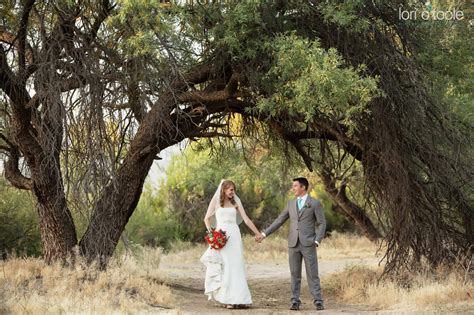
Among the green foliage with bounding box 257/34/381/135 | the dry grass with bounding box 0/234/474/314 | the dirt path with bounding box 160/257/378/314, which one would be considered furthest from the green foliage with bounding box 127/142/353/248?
the green foliage with bounding box 257/34/381/135

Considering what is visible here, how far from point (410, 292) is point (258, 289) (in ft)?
16.0

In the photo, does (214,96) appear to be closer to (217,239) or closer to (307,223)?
(217,239)

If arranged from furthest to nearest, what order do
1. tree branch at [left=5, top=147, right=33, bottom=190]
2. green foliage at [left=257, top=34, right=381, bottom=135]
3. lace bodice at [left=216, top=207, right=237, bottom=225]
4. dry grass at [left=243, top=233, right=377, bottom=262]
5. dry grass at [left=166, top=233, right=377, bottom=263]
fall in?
1. dry grass at [left=243, top=233, right=377, bottom=262]
2. dry grass at [left=166, top=233, right=377, bottom=263]
3. tree branch at [left=5, top=147, right=33, bottom=190]
4. lace bodice at [left=216, top=207, right=237, bottom=225]
5. green foliage at [left=257, top=34, right=381, bottom=135]

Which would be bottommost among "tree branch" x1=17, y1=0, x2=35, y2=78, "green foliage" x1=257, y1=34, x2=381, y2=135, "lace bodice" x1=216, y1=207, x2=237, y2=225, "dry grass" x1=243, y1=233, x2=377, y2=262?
"dry grass" x1=243, y1=233, x2=377, y2=262

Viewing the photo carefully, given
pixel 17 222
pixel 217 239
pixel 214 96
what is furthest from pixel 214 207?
pixel 17 222

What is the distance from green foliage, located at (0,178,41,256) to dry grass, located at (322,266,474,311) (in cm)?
970

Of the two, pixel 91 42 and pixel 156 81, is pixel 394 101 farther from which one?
pixel 91 42

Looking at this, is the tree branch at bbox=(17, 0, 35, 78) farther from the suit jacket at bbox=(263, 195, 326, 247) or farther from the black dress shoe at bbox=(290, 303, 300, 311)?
the black dress shoe at bbox=(290, 303, 300, 311)

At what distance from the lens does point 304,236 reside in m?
13.8

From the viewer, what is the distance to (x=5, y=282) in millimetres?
15078

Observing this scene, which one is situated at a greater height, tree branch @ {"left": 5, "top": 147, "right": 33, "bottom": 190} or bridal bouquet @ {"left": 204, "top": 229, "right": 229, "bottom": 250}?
tree branch @ {"left": 5, "top": 147, "right": 33, "bottom": 190}

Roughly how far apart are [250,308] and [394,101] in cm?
440

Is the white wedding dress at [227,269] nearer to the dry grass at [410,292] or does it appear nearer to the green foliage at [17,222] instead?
the dry grass at [410,292]

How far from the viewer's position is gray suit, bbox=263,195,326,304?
45.2 ft
